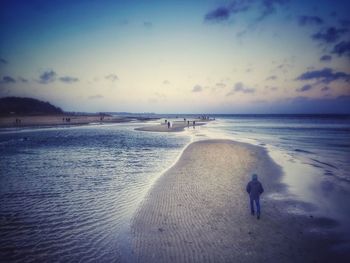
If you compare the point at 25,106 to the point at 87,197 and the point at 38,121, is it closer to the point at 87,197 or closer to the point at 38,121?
the point at 38,121

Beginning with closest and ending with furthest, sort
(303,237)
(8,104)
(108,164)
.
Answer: (303,237) → (108,164) → (8,104)

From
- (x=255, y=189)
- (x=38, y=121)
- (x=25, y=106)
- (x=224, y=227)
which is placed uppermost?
(x=25, y=106)

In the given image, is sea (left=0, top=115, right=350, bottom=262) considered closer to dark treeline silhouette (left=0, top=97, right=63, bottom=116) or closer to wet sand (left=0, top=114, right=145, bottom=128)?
wet sand (left=0, top=114, right=145, bottom=128)

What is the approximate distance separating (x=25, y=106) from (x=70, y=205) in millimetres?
162982

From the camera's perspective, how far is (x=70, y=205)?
11.1m

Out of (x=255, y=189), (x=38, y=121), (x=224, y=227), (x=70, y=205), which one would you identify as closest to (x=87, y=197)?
(x=70, y=205)

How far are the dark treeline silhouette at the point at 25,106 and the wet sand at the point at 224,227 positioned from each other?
150m

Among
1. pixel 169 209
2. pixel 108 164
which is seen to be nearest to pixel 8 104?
pixel 108 164

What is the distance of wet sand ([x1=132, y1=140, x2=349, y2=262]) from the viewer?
23.6 ft

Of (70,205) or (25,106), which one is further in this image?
(25,106)

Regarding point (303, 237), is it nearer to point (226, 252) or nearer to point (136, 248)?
point (226, 252)

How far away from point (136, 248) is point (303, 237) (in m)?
5.73

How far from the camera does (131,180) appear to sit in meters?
15.3

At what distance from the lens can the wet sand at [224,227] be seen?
7203 mm
